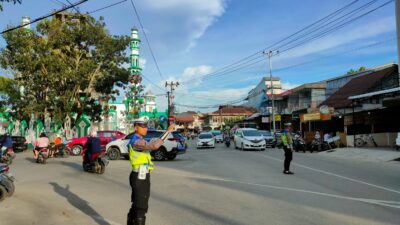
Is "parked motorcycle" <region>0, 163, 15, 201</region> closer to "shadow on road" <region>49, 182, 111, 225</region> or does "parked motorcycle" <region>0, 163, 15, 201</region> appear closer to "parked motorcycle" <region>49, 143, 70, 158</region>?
"shadow on road" <region>49, 182, 111, 225</region>

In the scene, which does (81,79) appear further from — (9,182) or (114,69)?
(9,182)

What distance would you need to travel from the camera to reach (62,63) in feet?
106

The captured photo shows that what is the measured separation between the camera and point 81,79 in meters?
32.9

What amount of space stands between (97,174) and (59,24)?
23282mm

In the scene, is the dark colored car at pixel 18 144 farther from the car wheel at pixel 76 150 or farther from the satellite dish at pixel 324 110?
the satellite dish at pixel 324 110

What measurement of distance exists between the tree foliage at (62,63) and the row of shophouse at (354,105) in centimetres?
1843

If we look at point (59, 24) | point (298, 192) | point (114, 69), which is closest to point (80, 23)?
point (59, 24)

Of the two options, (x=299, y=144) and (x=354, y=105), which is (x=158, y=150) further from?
(x=354, y=105)

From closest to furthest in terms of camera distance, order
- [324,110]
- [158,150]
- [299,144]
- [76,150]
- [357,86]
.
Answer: [158,150], [76,150], [299,144], [324,110], [357,86]

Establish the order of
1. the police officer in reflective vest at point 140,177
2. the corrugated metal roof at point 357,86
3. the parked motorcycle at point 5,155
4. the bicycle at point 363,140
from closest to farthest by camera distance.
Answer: the police officer in reflective vest at point 140,177 < the parked motorcycle at point 5,155 < the bicycle at point 363,140 < the corrugated metal roof at point 357,86

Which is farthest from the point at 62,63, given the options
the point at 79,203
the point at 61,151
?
Answer: the point at 79,203

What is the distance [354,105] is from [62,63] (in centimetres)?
2413

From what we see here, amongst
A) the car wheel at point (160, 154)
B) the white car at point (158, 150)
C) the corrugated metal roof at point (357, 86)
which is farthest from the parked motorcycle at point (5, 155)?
the corrugated metal roof at point (357, 86)

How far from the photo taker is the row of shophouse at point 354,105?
27859mm
